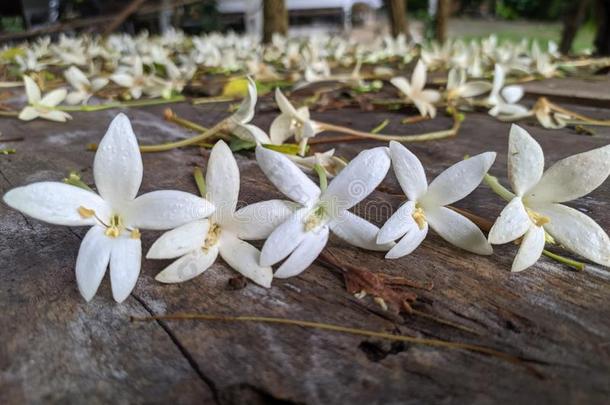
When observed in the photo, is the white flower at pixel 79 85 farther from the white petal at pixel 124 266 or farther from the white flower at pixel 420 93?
the white petal at pixel 124 266

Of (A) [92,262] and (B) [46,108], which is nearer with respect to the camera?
(A) [92,262]

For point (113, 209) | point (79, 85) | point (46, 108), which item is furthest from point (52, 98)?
point (113, 209)

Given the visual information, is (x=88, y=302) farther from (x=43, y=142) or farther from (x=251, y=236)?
(x=43, y=142)

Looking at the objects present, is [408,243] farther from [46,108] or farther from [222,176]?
[46,108]

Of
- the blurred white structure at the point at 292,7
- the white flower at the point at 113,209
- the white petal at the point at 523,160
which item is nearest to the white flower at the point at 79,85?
the white flower at the point at 113,209

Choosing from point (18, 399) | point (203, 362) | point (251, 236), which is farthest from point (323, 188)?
point (18, 399)

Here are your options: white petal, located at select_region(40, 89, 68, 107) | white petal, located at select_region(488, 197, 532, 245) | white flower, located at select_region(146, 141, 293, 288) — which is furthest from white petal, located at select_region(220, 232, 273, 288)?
white petal, located at select_region(40, 89, 68, 107)
